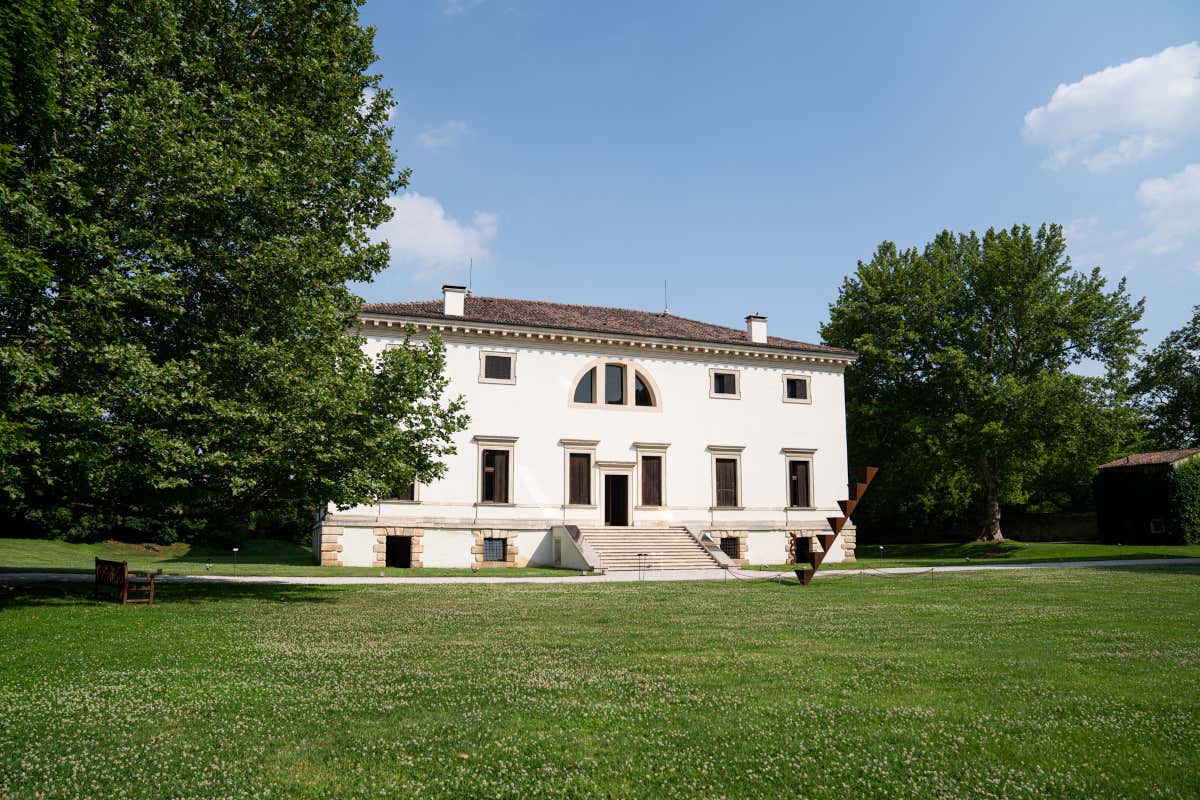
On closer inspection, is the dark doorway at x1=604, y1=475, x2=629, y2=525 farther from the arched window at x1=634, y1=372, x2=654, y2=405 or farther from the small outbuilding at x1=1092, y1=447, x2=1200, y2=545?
the small outbuilding at x1=1092, y1=447, x2=1200, y2=545

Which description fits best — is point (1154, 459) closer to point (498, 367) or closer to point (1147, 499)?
point (1147, 499)

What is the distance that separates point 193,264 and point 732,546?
87.3 feet

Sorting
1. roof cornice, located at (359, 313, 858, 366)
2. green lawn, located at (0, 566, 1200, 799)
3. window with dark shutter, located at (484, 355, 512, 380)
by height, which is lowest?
green lawn, located at (0, 566, 1200, 799)

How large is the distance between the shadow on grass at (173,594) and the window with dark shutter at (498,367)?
547 inches

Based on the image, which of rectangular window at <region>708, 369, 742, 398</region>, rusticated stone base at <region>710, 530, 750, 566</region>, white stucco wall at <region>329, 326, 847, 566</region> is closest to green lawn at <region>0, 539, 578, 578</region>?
white stucco wall at <region>329, 326, 847, 566</region>

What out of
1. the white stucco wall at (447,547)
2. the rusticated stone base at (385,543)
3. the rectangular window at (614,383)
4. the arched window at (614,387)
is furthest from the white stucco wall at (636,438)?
the rectangular window at (614,383)

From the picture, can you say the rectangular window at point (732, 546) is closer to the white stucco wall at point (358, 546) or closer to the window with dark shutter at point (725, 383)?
the window with dark shutter at point (725, 383)

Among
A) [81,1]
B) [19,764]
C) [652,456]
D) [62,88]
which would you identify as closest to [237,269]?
[62,88]

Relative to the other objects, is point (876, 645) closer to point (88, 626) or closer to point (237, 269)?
point (88, 626)

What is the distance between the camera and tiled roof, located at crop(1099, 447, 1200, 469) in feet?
134

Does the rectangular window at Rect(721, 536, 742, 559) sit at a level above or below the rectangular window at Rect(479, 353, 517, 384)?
below

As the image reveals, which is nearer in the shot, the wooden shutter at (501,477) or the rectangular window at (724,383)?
the wooden shutter at (501,477)

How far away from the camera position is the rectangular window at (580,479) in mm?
34969

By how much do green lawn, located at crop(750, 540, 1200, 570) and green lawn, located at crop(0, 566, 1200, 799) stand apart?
69.0ft
